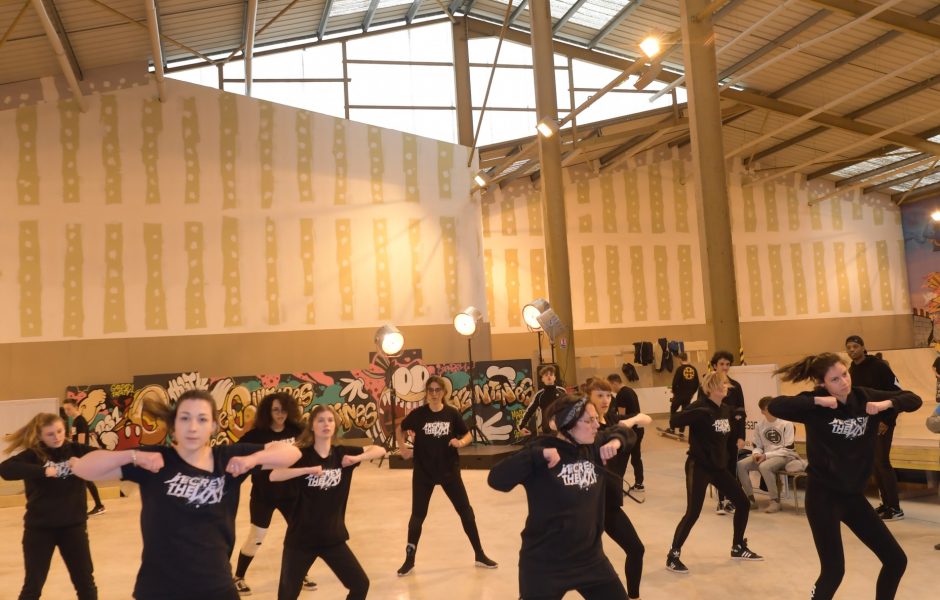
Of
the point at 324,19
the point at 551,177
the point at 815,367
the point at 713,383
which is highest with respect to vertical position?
the point at 324,19

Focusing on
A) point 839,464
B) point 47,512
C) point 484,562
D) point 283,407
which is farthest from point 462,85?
point 839,464

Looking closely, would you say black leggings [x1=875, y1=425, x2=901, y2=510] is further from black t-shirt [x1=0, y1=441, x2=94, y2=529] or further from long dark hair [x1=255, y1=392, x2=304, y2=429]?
black t-shirt [x1=0, y1=441, x2=94, y2=529]

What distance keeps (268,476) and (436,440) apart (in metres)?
1.50

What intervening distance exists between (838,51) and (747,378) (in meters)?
11.7

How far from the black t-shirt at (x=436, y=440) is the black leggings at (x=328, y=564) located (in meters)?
2.38

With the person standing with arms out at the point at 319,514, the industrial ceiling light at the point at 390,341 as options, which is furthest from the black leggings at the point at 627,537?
the industrial ceiling light at the point at 390,341

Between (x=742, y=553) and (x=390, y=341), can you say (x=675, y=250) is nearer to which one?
(x=390, y=341)

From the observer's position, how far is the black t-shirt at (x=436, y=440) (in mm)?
7176

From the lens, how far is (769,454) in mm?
9445

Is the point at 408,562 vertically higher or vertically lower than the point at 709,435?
lower

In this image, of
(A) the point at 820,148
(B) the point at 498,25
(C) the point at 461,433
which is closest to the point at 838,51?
(A) the point at 820,148

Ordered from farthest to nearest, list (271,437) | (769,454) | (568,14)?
(568,14)
(769,454)
(271,437)

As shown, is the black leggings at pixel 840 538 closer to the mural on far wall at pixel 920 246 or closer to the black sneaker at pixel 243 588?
the black sneaker at pixel 243 588

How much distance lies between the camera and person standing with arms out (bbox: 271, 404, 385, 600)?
4750 mm
